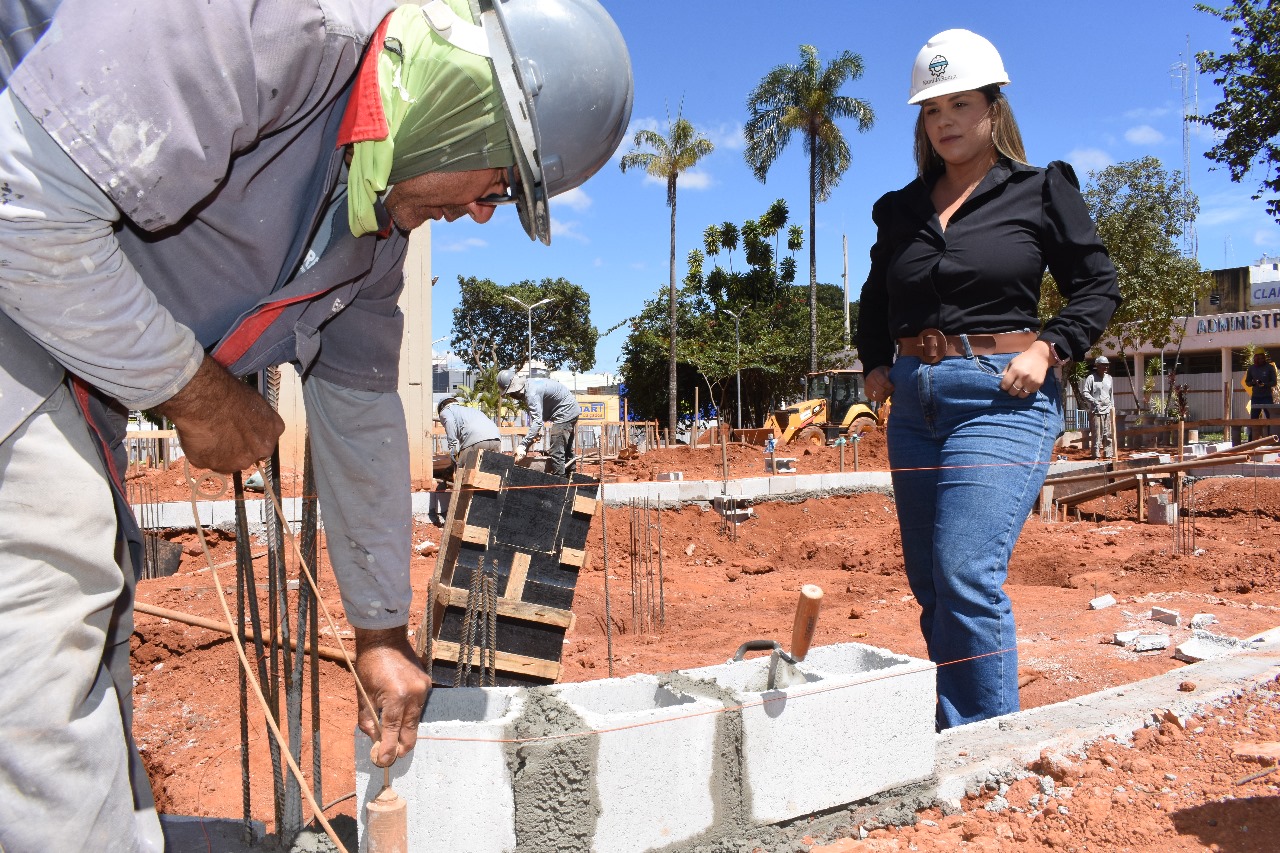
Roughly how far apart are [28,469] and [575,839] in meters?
1.48

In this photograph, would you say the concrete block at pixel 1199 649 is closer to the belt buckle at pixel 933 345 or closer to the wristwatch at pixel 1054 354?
the wristwatch at pixel 1054 354

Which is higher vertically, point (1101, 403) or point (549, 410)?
point (549, 410)

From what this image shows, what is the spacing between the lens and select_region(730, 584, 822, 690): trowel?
2301 mm

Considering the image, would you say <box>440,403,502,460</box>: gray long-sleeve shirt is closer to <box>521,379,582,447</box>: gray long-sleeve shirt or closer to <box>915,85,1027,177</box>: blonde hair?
<box>521,379,582,447</box>: gray long-sleeve shirt

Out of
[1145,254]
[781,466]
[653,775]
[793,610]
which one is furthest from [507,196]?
[1145,254]

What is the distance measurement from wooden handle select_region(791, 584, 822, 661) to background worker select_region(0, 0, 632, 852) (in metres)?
1.18

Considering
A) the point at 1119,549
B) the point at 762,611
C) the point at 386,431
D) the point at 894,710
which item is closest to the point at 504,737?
the point at 386,431

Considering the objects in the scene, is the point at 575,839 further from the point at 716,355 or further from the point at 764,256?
the point at 764,256

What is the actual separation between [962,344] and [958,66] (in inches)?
32.5

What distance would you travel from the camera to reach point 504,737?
83.1 inches

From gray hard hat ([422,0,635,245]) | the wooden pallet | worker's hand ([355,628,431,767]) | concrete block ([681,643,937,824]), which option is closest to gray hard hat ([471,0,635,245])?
gray hard hat ([422,0,635,245])

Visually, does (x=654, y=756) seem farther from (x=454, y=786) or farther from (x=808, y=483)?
(x=808, y=483)

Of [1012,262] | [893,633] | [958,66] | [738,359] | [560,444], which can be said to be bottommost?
[893,633]

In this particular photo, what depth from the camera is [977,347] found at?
2.78 metres
